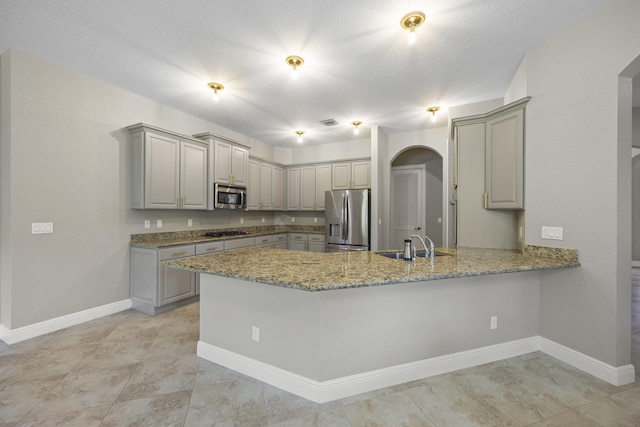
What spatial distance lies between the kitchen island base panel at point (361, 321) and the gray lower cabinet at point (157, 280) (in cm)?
→ 133

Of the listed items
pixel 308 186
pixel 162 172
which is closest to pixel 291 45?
pixel 162 172

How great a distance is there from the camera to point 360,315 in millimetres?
1905

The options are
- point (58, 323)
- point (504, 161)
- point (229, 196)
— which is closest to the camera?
point (504, 161)

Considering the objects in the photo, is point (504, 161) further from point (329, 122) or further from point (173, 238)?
point (173, 238)

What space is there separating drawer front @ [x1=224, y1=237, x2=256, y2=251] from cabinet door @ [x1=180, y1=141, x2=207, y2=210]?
67cm

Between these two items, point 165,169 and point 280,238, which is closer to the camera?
point 165,169

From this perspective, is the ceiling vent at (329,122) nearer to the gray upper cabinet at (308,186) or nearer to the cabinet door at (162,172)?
the gray upper cabinet at (308,186)

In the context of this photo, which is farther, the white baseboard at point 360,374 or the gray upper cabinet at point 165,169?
A: the gray upper cabinet at point 165,169

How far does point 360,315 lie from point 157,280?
103 inches

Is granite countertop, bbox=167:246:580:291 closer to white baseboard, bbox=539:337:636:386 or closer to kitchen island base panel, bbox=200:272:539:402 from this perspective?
kitchen island base panel, bbox=200:272:539:402

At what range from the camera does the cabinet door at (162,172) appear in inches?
134

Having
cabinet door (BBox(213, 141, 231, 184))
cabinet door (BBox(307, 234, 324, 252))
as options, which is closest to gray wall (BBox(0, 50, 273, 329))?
cabinet door (BBox(213, 141, 231, 184))

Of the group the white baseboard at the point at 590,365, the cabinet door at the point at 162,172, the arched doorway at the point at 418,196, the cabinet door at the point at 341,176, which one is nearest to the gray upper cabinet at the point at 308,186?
the cabinet door at the point at 341,176

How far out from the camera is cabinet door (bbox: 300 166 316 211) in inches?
228
